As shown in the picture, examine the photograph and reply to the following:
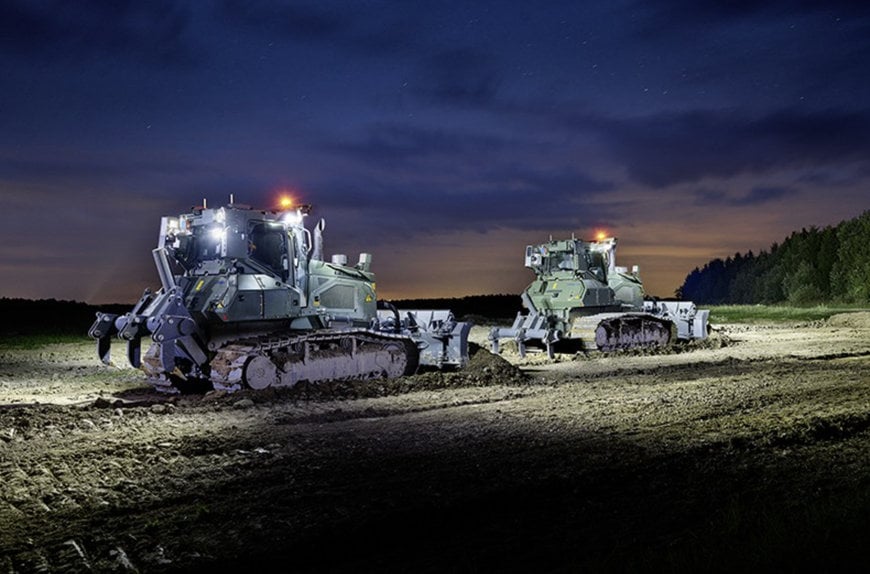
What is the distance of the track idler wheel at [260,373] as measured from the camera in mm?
13086

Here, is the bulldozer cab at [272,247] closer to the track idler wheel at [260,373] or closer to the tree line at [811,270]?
the track idler wheel at [260,373]

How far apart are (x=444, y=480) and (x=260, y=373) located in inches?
268

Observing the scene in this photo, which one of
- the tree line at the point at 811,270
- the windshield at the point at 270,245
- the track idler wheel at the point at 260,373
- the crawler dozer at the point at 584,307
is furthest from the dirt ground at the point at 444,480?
the tree line at the point at 811,270

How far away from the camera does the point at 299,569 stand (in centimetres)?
520

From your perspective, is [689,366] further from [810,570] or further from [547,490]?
[810,570]

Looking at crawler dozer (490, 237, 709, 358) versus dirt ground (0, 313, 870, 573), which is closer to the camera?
dirt ground (0, 313, 870, 573)

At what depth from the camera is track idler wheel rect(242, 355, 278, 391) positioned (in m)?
13.1

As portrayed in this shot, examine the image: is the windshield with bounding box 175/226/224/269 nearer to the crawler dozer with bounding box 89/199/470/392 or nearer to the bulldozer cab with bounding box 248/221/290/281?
the crawler dozer with bounding box 89/199/470/392

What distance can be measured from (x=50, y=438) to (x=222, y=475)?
129 inches

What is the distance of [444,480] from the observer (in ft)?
23.7

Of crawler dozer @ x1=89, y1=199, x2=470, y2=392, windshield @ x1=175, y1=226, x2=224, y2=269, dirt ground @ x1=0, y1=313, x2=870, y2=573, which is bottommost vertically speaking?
dirt ground @ x1=0, y1=313, x2=870, y2=573

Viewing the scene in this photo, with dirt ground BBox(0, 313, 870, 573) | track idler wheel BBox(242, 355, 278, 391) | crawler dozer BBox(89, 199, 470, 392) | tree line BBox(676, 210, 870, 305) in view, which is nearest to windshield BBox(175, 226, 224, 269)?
crawler dozer BBox(89, 199, 470, 392)

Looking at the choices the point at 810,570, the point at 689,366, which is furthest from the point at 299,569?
the point at 689,366

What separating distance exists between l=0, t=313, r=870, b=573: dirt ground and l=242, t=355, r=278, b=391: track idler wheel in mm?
589
